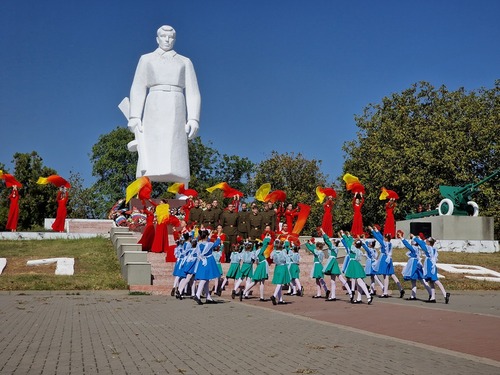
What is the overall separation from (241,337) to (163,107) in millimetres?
24167

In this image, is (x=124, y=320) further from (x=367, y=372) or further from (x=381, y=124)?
(x=381, y=124)

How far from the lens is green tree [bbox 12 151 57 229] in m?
61.3

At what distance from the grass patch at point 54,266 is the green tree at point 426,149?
23742mm

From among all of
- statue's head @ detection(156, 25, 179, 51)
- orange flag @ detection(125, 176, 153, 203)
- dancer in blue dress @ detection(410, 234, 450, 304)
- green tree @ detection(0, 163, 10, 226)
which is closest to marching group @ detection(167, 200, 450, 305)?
dancer in blue dress @ detection(410, 234, 450, 304)

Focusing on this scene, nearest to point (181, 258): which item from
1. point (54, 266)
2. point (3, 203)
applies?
point (54, 266)

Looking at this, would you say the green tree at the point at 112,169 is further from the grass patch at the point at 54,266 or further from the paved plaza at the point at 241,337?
the paved plaza at the point at 241,337

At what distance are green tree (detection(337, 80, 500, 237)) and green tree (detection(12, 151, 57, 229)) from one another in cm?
2489

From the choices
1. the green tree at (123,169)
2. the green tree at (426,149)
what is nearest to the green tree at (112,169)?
the green tree at (123,169)

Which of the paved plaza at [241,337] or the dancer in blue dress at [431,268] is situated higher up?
the dancer in blue dress at [431,268]

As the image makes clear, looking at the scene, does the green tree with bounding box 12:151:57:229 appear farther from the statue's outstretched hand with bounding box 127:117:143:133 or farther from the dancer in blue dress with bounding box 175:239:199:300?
the dancer in blue dress with bounding box 175:239:199:300

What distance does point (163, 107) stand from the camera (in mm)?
34625

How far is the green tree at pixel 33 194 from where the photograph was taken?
201ft

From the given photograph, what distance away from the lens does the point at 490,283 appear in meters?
24.7

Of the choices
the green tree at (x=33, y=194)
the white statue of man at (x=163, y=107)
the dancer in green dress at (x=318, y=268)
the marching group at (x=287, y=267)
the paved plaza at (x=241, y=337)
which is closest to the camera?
the paved plaza at (x=241, y=337)
